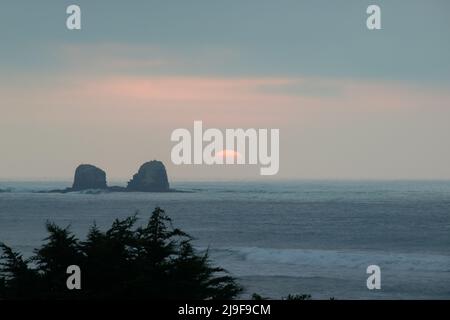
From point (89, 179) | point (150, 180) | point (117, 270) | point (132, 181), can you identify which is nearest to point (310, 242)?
point (117, 270)

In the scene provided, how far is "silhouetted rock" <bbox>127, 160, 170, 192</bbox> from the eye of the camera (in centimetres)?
16925

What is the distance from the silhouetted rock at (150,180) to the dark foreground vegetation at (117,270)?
15354 centimetres

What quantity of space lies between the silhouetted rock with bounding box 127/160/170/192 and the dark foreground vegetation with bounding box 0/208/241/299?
154 metres

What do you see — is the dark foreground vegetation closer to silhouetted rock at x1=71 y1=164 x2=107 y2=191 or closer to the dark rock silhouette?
the dark rock silhouette

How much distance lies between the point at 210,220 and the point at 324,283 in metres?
52.9

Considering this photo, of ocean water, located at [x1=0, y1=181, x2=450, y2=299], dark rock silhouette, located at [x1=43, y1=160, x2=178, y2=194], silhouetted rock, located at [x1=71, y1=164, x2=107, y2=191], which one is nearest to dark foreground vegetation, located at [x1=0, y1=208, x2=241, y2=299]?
ocean water, located at [x1=0, y1=181, x2=450, y2=299]

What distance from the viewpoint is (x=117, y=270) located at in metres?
13.0

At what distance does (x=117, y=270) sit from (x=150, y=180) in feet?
515

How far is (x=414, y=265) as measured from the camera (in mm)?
48219

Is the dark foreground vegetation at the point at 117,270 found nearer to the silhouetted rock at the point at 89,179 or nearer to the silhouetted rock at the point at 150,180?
the silhouetted rock at the point at 150,180

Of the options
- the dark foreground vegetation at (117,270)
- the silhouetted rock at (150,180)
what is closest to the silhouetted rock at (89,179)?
the silhouetted rock at (150,180)
